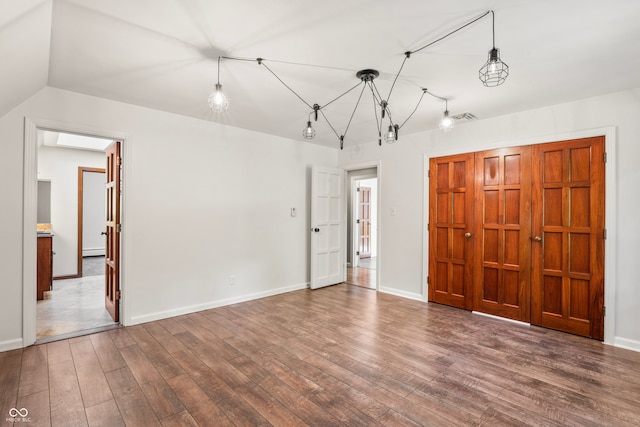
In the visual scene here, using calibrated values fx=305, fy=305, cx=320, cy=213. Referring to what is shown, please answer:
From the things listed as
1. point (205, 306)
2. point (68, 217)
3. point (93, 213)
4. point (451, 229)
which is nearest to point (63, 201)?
point (68, 217)

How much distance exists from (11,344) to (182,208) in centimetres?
196

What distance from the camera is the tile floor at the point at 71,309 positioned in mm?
3361

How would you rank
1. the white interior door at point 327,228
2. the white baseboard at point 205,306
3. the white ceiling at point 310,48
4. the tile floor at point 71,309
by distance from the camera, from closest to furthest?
the white ceiling at point 310,48 → the tile floor at point 71,309 → the white baseboard at point 205,306 → the white interior door at point 327,228

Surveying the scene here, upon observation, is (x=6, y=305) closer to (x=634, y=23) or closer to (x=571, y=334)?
(x=634, y=23)

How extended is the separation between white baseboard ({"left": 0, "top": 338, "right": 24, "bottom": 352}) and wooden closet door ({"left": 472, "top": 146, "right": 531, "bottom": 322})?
4.94 metres

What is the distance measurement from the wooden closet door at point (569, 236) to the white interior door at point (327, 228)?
290cm

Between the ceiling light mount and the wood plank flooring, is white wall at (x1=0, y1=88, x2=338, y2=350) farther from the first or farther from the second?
the ceiling light mount

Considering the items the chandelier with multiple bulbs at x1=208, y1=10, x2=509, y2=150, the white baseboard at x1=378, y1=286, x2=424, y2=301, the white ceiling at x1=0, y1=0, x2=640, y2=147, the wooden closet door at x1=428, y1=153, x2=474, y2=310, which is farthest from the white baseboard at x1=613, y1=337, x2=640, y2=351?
the chandelier with multiple bulbs at x1=208, y1=10, x2=509, y2=150

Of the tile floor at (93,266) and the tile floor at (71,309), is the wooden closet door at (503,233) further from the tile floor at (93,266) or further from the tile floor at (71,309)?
the tile floor at (93,266)

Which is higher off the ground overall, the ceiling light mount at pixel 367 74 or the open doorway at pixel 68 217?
the ceiling light mount at pixel 367 74

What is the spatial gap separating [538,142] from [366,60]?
7.85 feet

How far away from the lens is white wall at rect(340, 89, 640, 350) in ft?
9.66

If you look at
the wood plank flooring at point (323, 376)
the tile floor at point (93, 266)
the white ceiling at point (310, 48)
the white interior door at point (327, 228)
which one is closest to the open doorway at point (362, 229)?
the white interior door at point (327, 228)

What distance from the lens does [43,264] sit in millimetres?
4438
